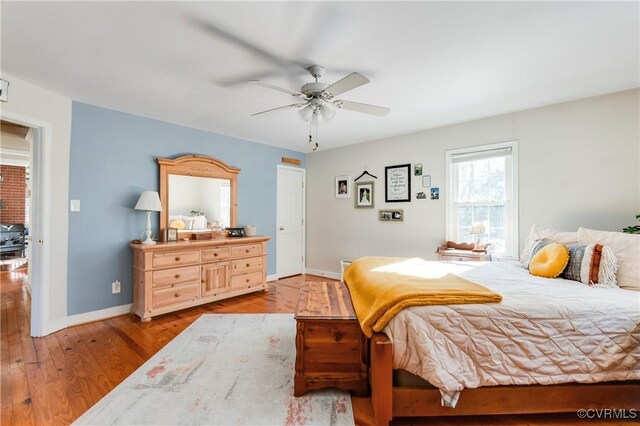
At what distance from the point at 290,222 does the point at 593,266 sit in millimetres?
4085

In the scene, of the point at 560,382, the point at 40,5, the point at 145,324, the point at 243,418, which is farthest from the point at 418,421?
the point at 40,5

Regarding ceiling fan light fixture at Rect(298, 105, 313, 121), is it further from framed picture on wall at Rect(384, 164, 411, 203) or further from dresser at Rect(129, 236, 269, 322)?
framed picture on wall at Rect(384, 164, 411, 203)

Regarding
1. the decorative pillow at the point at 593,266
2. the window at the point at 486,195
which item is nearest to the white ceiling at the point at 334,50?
the window at the point at 486,195

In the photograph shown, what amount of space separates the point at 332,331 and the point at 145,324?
231 centimetres

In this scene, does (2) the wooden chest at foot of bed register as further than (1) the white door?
No

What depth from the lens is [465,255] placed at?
3.21 metres

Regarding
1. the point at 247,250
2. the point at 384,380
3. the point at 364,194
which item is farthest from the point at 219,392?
the point at 364,194

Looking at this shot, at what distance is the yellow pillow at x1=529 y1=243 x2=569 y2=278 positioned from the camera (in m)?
2.09

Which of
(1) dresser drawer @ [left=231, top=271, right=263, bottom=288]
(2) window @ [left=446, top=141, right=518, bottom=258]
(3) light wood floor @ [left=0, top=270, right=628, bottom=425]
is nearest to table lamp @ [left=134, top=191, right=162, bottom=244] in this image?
(3) light wood floor @ [left=0, top=270, right=628, bottom=425]

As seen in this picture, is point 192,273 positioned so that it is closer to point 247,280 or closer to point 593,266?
point 247,280

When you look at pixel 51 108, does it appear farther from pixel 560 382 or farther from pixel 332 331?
pixel 560 382

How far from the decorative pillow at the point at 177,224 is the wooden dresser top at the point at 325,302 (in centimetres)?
213

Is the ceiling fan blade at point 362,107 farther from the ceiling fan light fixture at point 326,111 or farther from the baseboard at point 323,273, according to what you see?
the baseboard at point 323,273

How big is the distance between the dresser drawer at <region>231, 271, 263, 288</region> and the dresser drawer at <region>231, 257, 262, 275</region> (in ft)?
0.23
